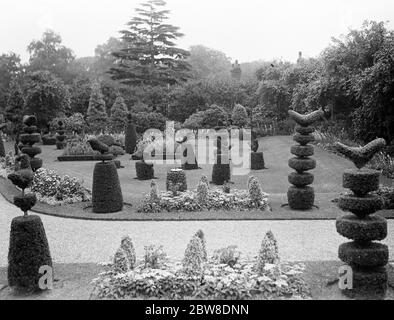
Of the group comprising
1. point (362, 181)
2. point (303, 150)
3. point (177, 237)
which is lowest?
point (177, 237)

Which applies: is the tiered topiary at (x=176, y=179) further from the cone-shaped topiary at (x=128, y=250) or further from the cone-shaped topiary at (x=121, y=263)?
the cone-shaped topiary at (x=121, y=263)

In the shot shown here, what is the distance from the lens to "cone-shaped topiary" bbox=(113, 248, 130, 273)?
8.02 metres

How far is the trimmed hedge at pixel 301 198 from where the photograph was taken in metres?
14.3

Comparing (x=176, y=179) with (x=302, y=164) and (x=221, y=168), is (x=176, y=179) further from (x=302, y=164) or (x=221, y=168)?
(x=302, y=164)

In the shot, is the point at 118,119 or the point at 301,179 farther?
the point at 118,119

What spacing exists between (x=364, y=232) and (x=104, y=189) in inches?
323

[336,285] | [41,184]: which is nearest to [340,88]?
[41,184]

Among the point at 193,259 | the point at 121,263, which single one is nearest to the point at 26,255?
the point at 121,263

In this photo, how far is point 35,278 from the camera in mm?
7961

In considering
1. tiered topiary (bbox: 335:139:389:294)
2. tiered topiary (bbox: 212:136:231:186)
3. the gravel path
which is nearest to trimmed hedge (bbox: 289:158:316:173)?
the gravel path

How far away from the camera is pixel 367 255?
7730 millimetres

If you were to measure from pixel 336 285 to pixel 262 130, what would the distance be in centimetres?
2858

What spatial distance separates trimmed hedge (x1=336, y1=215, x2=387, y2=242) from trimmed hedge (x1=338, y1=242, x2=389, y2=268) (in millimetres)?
140
